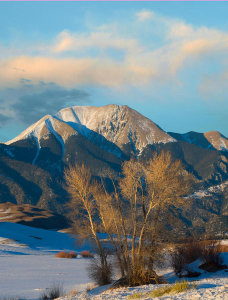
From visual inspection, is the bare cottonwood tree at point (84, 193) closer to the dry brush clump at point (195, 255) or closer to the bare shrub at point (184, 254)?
the bare shrub at point (184, 254)

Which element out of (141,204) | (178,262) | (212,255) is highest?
(141,204)

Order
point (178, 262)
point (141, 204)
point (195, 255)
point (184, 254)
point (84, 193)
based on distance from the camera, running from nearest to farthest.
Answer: point (141, 204), point (178, 262), point (195, 255), point (184, 254), point (84, 193)

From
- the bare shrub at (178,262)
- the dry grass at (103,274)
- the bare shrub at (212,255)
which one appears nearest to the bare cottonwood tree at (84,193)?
the dry grass at (103,274)

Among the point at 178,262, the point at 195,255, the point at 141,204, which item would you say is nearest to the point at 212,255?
the point at 195,255

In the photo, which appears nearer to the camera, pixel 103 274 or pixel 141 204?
pixel 141 204

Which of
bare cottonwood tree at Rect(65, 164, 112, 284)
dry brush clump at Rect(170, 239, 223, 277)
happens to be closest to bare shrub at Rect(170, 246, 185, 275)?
dry brush clump at Rect(170, 239, 223, 277)

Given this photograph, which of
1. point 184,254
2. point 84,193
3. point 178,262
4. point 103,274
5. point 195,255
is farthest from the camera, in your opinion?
point 84,193

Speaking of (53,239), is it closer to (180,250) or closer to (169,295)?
(180,250)

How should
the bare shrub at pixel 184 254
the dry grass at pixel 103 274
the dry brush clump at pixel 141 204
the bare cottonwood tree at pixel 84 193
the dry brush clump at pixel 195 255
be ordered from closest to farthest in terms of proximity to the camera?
the dry brush clump at pixel 141 204 < the dry brush clump at pixel 195 255 < the bare shrub at pixel 184 254 < the dry grass at pixel 103 274 < the bare cottonwood tree at pixel 84 193

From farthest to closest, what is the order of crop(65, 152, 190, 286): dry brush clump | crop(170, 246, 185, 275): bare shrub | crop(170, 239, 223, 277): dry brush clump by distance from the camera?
crop(170, 246, 185, 275): bare shrub, crop(170, 239, 223, 277): dry brush clump, crop(65, 152, 190, 286): dry brush clump

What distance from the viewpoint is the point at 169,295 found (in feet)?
42.1

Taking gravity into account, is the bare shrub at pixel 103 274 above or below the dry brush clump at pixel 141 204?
below

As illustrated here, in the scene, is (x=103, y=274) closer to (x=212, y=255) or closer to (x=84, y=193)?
(x=84, y=193)

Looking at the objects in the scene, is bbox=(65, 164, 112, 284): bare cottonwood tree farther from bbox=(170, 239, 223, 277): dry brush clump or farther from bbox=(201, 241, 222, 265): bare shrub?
bbox=(201, 241, 222, 265): bare shrub
